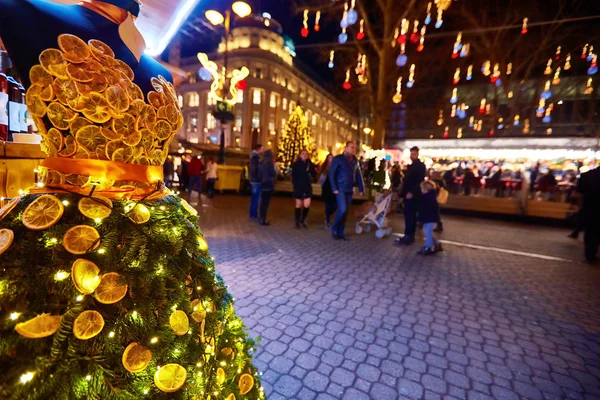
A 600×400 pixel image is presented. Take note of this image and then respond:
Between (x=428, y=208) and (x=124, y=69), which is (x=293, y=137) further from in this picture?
(x=124, y=69)

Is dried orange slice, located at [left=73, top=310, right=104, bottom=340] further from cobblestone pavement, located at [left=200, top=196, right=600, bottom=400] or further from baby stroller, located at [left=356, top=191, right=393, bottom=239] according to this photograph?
baby stroller, located at [left=356, top=191, right=393, bottom=239]

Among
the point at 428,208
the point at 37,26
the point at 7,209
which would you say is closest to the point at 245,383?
the point at 7,209

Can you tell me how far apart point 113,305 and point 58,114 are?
0.70 meters

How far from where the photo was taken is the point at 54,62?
106 centimetres

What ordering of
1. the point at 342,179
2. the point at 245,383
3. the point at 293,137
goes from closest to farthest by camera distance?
the point at 245,383 → the point at 342,179 → the point at 293,137

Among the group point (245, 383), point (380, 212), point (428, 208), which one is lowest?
point (245, 383)

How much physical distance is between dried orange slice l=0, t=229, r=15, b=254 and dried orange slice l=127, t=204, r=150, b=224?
314mm

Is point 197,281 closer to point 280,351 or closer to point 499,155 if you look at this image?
point 280,351

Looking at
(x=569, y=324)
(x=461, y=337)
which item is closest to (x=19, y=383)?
(x=461, y=337)

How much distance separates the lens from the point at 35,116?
108cm

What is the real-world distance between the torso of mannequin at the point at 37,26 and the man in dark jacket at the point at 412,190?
6.06 metres

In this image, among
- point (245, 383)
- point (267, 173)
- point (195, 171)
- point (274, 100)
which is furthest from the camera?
point (274, 100)

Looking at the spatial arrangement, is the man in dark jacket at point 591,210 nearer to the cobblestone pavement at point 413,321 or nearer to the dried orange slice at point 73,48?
the cobblestone pavement at point 413,321

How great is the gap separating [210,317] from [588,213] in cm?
747
